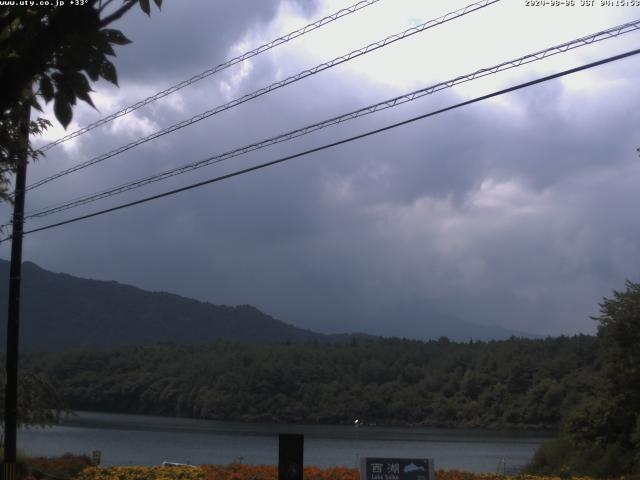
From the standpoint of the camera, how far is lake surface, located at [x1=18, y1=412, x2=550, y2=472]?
137 feet

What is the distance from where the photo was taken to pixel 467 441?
57938mm

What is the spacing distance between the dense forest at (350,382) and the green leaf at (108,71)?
57.1 m

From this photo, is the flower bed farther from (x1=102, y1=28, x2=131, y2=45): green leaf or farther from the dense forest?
the dense forest

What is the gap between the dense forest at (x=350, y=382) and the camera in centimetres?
6894

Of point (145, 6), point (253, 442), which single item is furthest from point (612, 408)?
point (253, 442)

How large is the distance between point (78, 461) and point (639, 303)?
1732 cm

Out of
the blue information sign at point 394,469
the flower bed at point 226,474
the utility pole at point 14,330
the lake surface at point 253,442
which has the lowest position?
the lake surface at point 253,442

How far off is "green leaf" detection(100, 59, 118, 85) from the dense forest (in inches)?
2248

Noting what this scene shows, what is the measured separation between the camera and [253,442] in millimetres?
58875

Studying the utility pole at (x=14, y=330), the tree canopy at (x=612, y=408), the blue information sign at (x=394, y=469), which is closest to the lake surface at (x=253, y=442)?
the tree canopy at (x=612, y=408)

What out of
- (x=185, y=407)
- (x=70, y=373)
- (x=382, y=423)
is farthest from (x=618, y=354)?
(x=185, y=407)

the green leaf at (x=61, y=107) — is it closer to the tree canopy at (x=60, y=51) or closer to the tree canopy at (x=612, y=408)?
the tree canopy at (x=60, y=51)

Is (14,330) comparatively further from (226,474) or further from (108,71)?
(108,71)

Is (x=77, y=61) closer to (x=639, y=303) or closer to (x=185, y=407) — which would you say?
(x=639, y=303)
